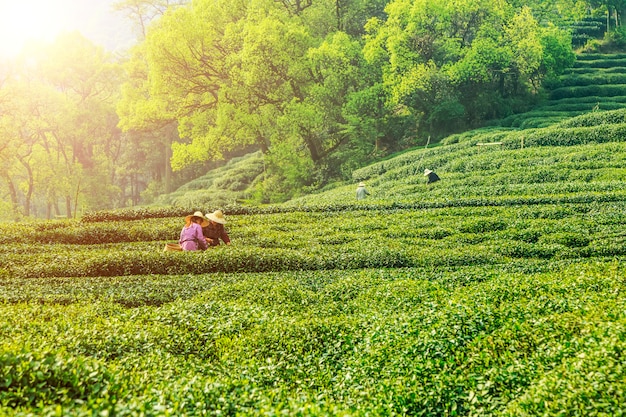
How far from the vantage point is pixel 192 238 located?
768 inches

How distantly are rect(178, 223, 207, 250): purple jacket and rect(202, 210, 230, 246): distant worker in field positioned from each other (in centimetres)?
81

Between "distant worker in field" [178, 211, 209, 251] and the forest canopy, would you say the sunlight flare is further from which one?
"distant worker in field" [178, 211, 209, 251]

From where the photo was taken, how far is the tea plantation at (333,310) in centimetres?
685

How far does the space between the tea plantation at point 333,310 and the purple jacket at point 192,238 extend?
99cm

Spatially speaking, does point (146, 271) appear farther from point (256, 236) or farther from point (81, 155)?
point (81, 155)

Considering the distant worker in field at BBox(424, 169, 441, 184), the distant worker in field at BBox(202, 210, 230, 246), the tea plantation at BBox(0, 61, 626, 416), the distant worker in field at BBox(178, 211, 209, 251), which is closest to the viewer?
the tea plantation at BBox(0, 61, 626, 416)

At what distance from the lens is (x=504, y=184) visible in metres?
29.7

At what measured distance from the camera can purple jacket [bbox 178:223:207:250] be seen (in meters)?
19.6

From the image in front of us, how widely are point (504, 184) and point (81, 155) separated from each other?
51.9 meters

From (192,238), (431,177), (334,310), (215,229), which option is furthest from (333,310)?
(431,177)

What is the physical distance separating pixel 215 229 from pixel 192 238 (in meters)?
1.57

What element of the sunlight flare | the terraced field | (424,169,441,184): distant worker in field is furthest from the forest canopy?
the terraced field

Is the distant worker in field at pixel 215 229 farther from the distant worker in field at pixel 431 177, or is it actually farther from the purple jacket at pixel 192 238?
the distant worker in field at pixel 431 177

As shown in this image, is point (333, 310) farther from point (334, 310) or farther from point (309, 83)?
point (309, 83)
